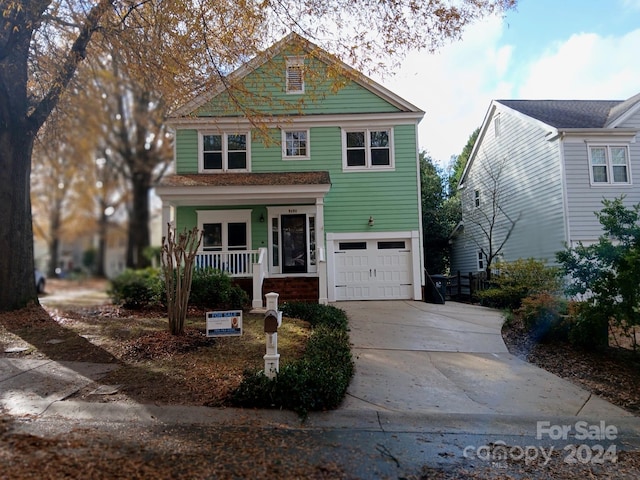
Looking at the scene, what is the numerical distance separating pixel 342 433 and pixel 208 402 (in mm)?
1638

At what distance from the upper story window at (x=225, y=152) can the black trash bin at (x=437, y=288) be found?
7465mm

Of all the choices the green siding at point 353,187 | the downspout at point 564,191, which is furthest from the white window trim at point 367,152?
the downspout at point 564,191

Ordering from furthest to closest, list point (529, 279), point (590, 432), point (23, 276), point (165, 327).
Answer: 1. point (529, 279)
2. point (23, 276)
3. point (165, 327)
4. point (590, 432)

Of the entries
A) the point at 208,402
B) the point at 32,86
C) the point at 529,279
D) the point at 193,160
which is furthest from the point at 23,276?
the point at 529,279

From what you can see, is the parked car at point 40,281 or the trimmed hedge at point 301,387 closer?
the trimmed hedge at point 301,387

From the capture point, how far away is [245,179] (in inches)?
522

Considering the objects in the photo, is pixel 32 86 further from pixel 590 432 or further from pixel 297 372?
pixel 590 432

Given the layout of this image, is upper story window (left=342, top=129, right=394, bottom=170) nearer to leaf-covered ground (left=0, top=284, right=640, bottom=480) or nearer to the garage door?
the garage door

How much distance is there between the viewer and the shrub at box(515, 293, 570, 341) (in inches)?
327

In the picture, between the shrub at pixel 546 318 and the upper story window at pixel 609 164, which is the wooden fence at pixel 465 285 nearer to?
the shrub at pixel 546 318

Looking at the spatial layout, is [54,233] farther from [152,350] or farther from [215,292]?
[152,350]

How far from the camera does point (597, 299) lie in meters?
7.23

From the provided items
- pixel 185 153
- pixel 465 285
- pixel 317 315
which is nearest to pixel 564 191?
pixel 465 285

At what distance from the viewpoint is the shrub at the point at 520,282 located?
36.2 ft
